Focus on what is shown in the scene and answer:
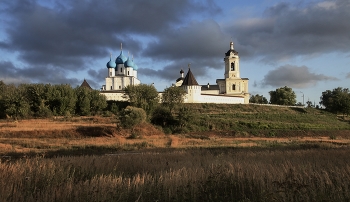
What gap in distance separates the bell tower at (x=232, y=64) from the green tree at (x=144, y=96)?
45824 millimetres

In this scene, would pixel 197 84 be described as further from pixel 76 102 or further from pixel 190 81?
pixel 76 102

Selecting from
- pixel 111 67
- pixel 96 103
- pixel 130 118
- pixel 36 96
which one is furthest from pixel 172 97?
pixel 111 67

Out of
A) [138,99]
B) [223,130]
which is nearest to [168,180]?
[223,130]

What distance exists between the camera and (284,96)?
9350cm

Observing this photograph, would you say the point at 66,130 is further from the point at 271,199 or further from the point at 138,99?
the point at 271,199

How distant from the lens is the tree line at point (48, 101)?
47.7 m

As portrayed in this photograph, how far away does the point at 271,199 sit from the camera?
5602 millimetres

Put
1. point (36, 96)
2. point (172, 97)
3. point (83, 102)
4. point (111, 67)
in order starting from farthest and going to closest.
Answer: point (111, 67) → point (83, 102) → point (172, 97) → point (36, 96)

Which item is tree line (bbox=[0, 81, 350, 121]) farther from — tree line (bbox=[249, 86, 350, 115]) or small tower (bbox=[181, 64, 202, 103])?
tree line (bbox=[249, 86, 350, 115])

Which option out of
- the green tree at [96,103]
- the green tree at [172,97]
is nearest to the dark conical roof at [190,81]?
the green tree at [172,97]

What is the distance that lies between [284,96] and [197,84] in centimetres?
3235

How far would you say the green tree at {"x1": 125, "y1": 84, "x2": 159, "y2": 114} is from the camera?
158 feet

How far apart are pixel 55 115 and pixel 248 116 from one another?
32.1 meters

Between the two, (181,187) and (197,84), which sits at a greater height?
(197,84)
